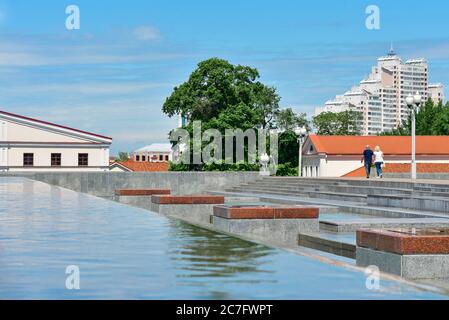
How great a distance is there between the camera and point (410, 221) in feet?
44.1

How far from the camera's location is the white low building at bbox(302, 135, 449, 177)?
73688 millimetres

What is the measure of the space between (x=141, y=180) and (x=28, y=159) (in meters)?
28.3

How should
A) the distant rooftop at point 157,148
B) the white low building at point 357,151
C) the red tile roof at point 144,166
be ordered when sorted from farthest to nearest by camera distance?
the distant rooftop at point 157,148, the red tile roof at point 144,166, the white low building at point 357,151

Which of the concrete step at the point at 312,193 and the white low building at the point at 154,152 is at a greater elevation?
the white low building at the point at 154,152

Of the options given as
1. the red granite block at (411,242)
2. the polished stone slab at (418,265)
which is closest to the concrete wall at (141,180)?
the red granite block at (411,242)

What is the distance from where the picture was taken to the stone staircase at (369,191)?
1927 cm

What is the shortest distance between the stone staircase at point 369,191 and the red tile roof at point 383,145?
126ft

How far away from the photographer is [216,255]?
28.5ft

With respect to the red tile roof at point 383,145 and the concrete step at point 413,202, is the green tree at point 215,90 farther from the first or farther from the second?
the concrete step at point 413,202

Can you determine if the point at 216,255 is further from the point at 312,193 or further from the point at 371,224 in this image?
the point at 312,193

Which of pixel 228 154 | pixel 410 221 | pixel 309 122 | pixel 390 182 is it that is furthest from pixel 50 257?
pixel 309 122

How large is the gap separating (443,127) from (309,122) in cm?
1521

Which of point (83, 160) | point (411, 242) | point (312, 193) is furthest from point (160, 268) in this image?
point (83, 160)

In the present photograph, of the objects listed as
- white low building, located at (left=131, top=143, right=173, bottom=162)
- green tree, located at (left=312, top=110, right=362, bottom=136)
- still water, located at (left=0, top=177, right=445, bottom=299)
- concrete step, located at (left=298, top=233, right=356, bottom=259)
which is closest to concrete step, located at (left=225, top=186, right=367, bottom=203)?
concrete step, located at (left=298, top=233, right=356, bottom=259)
